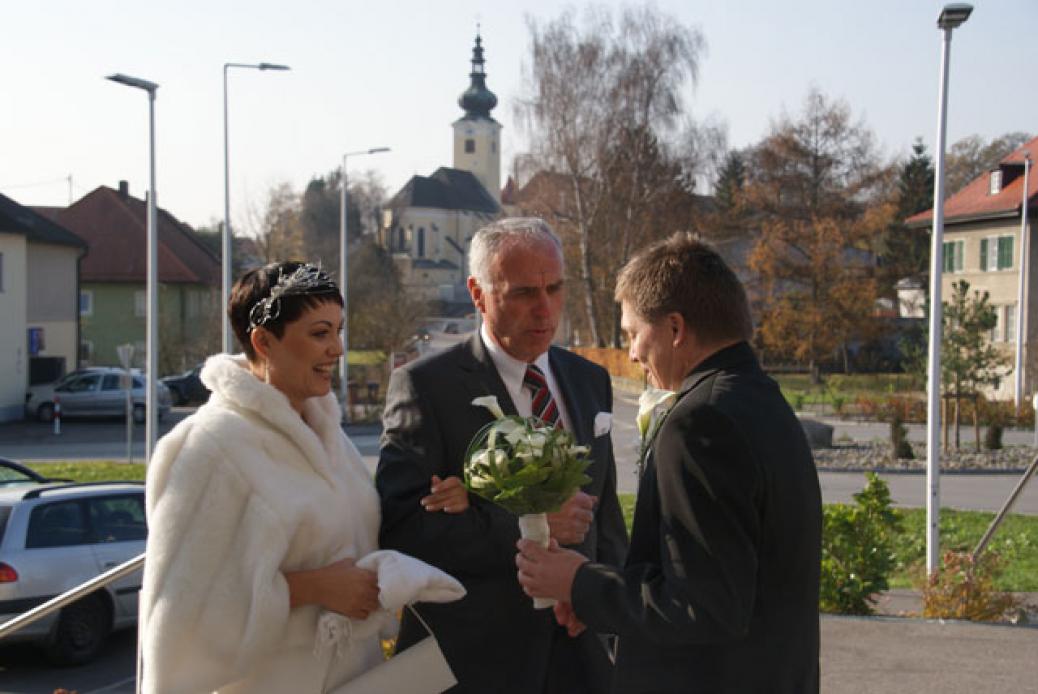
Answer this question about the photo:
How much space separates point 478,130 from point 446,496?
461ft

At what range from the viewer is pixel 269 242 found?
60.4 metres

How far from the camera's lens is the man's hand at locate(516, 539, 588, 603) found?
3076 mm

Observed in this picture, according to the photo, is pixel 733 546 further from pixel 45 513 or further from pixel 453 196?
pixel 453 196

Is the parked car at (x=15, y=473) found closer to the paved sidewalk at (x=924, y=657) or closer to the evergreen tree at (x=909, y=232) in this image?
the paved sidewalk at (x=924, y=657)

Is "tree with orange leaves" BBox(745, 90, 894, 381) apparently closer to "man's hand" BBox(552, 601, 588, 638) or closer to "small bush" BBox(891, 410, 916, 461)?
"small bush" BBox(891, 410, 916, 461)

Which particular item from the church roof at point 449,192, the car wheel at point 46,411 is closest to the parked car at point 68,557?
the car wheel at point 46,411

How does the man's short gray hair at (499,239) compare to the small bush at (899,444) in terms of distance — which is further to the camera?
the small bush at (899,444)

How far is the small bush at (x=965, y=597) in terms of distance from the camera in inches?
353

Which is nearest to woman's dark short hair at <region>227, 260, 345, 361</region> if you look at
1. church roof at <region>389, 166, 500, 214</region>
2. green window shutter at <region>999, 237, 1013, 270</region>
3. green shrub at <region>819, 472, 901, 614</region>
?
green shrub at <region>819, 472, 901, 614</region>

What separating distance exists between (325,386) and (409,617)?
83 centimetres

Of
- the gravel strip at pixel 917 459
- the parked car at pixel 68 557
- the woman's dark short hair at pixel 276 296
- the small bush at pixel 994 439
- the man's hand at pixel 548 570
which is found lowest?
the gravel strip at pixel 917 459

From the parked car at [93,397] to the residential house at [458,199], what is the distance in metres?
81.8

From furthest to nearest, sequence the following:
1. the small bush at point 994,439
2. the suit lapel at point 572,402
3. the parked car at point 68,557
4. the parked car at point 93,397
Answer: 1. the parked car at point 93,397
2. the small bush at point 994,439
3. the parked car at point 68,557
4. the suit lapel at point 572,402

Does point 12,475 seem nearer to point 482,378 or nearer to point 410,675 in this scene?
point 482,378
